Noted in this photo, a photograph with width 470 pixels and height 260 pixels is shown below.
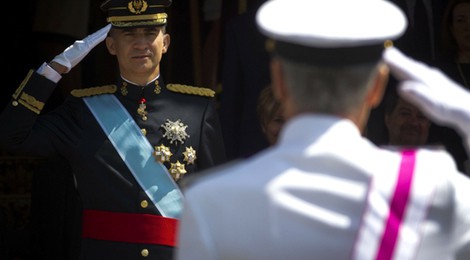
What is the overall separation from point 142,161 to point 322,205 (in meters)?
2.55

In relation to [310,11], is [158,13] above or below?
below

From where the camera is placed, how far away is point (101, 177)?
5.03 meters

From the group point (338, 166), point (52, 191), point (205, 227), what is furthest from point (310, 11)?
point (52, 191)

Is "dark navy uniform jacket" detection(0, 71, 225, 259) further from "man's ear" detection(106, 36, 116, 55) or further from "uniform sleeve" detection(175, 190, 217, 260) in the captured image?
"uniform sleeve" detection(175, 190, 217, 260)

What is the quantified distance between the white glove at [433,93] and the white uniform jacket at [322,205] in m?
0.12

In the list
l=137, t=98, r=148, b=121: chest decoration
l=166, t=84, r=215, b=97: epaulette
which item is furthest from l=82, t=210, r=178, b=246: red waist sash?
l=166, t=84, r=215, b=97: epaulette

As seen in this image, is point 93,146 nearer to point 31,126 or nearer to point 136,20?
point 31,126

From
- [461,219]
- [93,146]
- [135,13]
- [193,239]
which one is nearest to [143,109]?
[93,146]

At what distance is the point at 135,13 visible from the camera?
527 centimetres

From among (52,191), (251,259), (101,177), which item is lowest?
(52,191)

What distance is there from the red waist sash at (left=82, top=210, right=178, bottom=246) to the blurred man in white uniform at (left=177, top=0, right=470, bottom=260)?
7.84ft

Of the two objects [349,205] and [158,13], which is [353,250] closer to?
[349,205]

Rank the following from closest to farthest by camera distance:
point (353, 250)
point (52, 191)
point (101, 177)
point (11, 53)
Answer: point (353, 250) < point (101, 177) < point (52, 191) < point (11, 53)

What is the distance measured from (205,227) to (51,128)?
2541mm
